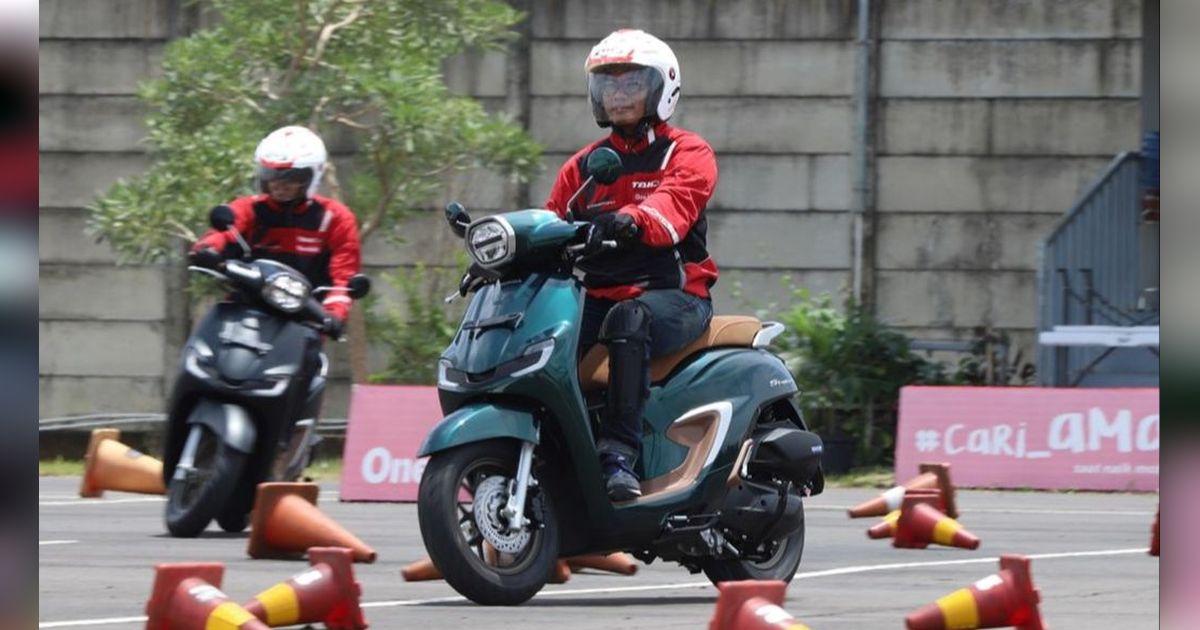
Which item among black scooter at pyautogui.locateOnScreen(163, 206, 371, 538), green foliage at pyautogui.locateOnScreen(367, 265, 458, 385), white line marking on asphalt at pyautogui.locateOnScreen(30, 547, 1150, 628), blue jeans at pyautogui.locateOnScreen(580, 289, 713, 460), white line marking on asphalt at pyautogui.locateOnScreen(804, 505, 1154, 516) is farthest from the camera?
green foliage at pyautogui.locateOnScreen(367, 265, 458, 385)

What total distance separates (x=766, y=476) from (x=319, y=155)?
159 inches

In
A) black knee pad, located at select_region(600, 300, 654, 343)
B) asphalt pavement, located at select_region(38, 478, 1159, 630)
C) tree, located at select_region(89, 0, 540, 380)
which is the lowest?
asphalt pavement, located at select_region(38, 478, 1159, 630)

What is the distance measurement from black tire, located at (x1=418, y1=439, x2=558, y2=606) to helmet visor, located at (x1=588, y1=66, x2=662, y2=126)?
1.38 metres

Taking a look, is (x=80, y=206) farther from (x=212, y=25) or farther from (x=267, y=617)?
(x=267, y=617)

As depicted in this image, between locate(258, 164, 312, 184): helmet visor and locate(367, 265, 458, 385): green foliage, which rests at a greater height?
locate(258, 164, 312, 184): helmet visor

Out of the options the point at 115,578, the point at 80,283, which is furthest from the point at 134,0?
the point at 115,578

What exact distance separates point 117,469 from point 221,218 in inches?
91.5

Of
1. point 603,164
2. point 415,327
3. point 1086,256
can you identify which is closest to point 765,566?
point 603,164

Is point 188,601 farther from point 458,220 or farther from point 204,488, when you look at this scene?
point 204,488

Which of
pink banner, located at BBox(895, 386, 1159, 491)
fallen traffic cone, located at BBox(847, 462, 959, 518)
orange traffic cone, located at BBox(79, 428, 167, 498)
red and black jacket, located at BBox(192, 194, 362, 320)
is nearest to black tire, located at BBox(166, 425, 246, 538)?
red and black jacket, located at BBox(192, 194, 362, 320)

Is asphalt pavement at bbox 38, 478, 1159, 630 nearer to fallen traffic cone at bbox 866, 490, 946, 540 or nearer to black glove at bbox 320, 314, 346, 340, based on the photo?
fallen traffic cone at bbox 866, 490, 946, 540

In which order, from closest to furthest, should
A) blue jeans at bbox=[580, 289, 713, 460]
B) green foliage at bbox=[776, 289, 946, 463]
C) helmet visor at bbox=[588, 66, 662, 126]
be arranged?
blue jeans at bbox=[580, 289, 713, 460] < helmet visor at bbox=[588, 66, 662, 126] < green foliage at bbox=[776, 289, 946, 463]

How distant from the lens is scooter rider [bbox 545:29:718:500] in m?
7.46

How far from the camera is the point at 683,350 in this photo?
7.86 meters
